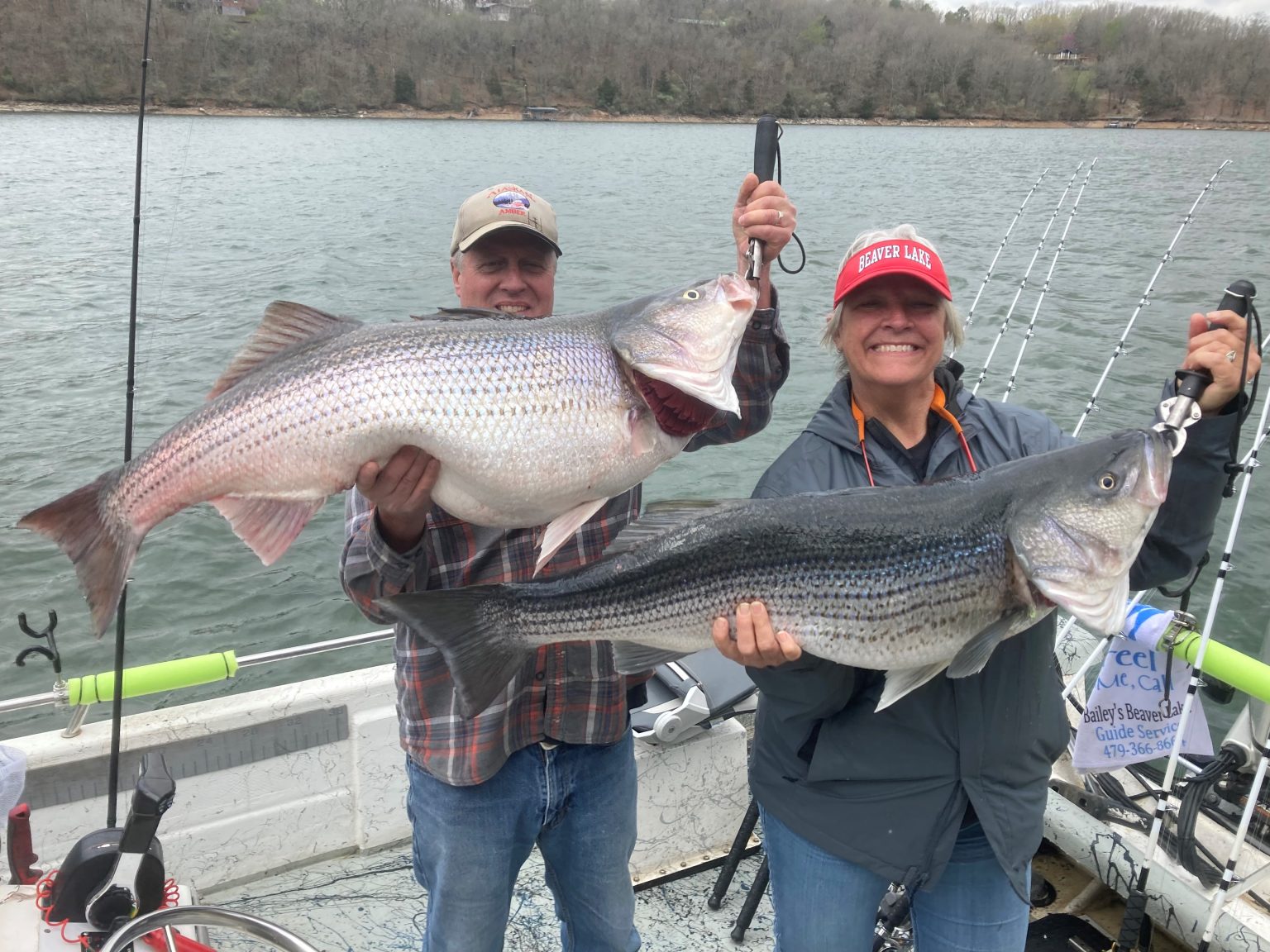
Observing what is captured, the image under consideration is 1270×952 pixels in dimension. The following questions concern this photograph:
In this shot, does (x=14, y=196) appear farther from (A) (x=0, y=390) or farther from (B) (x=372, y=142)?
(B) (x=372, y=142)

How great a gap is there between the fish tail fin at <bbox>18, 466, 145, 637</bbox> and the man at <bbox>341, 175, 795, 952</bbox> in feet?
1.68

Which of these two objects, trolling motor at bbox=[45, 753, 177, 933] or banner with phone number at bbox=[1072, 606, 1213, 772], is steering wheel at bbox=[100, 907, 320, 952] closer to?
trolling motor at bbox=[45, 753, 177, 933]

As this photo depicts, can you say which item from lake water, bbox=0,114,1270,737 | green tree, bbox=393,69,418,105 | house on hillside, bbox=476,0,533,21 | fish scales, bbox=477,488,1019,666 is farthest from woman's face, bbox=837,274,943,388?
house on hillside, bbox=476,0,533,21

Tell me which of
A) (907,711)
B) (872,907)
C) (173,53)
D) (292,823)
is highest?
(173,53)

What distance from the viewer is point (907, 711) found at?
7.30ft

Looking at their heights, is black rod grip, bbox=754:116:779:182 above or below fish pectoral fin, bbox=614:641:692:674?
above

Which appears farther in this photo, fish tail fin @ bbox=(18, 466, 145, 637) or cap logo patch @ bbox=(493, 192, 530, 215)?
cap logo patch @ bbox=(493, 192, 530, 215)

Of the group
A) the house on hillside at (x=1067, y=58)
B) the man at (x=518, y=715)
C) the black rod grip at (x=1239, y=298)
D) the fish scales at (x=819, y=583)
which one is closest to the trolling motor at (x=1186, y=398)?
the black rod grip at (x=1239, y=298)

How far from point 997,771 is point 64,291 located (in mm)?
18354

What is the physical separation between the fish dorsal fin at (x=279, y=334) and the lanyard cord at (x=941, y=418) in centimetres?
136

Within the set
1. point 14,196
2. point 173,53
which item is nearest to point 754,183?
point 173,53

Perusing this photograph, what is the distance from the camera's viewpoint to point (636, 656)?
2242 millimetres

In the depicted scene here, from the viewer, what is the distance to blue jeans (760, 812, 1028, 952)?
7.49 ft

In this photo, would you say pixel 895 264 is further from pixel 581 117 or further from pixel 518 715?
pixel 581 117
